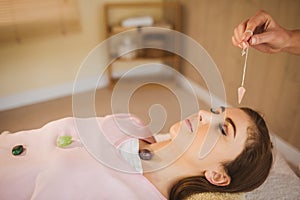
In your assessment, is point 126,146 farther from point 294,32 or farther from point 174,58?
point 174,58

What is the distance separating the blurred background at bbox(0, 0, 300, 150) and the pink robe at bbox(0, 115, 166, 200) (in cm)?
121

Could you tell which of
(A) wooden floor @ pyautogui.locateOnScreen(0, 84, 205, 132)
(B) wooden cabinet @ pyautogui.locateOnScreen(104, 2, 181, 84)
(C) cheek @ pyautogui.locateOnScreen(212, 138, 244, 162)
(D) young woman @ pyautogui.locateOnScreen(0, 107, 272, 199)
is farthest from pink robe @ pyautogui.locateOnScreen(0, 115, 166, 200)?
(B) wooden cabinet @ pyautogui.locateOnScreen(104, 2, 181, 84)

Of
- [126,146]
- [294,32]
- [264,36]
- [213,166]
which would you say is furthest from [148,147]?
[294,32]

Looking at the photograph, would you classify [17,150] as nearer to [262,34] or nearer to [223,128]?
[223,128]

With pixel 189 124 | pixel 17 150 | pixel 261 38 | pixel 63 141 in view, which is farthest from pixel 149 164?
pixel 261 38

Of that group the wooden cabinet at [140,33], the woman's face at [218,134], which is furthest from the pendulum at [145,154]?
the wooden cabinet at [140,33]

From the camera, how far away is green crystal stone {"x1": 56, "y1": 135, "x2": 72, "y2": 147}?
1.09m

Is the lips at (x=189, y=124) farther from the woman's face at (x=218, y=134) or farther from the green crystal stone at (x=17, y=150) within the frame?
the green crystal stone at (x=17, y=150)

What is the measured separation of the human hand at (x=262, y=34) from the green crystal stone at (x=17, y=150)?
0.85 metres

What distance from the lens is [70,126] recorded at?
1.18 m

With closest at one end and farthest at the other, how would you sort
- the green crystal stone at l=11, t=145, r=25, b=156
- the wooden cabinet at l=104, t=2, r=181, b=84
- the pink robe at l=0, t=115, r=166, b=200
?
the pink robe at l=0, t=115, r=166, b=200, the green crystal stone at l=11, t=145, r=25, b=156, the wooden cabinet at l=104, t=2, r=181, b=84

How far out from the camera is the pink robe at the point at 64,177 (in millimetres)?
930

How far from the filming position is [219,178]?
0.98 metres

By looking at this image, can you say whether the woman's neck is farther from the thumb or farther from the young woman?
the thumb
